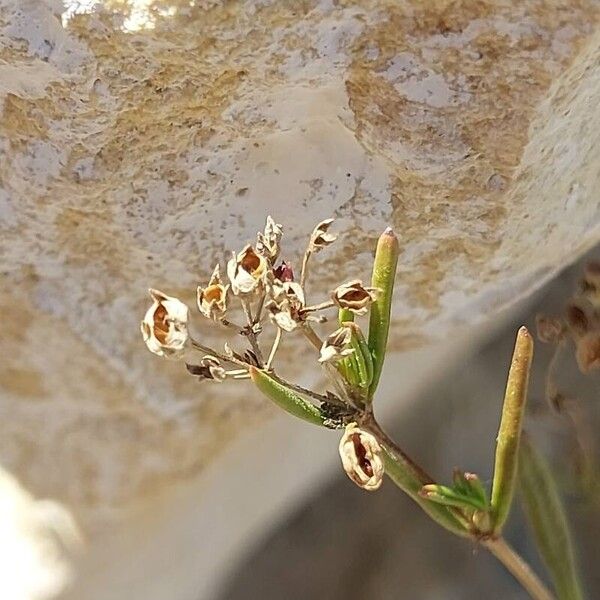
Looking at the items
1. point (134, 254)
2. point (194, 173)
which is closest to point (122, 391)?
point (134, 254)

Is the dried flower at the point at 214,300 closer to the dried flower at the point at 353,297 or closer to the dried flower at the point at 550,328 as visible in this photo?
the dried flower at the point at 353,297

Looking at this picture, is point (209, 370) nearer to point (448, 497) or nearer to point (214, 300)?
point (214, 300)

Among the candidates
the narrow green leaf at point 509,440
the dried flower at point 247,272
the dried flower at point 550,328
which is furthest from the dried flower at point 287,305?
the dried flower at point 550,328

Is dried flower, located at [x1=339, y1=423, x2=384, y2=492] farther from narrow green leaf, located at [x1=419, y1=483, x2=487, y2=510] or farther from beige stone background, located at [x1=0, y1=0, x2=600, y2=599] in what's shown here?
beige stone background, located at [x1=0, y1=0, x2=600, y2=599]

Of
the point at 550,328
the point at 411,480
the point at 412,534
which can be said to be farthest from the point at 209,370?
the point at 412,534

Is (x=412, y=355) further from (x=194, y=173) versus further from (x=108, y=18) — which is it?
(x=108, y=18)

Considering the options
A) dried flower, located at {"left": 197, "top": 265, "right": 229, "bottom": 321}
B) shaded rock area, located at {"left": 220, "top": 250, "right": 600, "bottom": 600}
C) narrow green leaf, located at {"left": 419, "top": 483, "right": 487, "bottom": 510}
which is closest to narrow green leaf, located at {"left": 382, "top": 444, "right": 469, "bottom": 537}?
narrow green leaf, located at {"left": 419, "top": 483, "right": 487, "bottom": 510}
